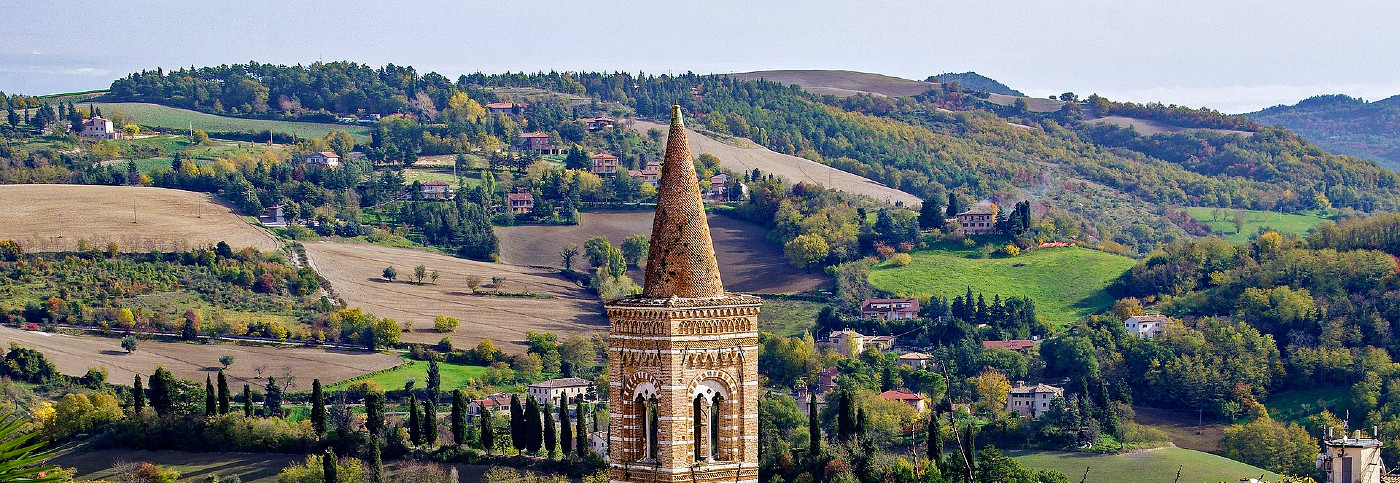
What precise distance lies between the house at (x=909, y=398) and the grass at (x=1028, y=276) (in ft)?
131

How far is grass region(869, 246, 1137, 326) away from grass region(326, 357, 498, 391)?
1892 inches

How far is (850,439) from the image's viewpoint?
10062cm

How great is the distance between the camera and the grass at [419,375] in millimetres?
137875

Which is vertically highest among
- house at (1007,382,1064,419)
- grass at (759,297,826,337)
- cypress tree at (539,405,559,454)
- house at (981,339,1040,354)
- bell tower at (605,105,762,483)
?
bell tower at (605,105,762,483)

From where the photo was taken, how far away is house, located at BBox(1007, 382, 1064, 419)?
13125 centimetres

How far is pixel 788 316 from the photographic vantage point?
17562 cm

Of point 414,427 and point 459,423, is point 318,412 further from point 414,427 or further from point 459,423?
point 459,423

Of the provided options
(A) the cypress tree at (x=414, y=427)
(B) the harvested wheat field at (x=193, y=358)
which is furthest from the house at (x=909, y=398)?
(A) the cypress tree at (x=414, y=427)

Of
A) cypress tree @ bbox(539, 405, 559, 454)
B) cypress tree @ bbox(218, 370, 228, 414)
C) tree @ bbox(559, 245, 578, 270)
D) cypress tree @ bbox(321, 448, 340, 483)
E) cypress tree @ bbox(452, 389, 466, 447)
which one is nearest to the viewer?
cypress tree @ bbox(321, 448, 340, 483)

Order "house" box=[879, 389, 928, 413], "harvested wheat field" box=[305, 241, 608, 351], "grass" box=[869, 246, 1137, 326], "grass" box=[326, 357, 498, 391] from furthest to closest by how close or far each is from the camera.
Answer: "grass" box=[869, 246, 1137, 326] → "harvested wheat field" box=[305, 241, 608, 351] → "grass" box=[326, 357, 498, 391] → "house" box=[879, 389, 928, 413]

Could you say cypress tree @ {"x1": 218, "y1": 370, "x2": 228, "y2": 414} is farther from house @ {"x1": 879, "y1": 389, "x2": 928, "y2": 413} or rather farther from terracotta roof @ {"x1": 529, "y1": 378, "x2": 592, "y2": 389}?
house @ {"x1": 879, "y1": 389, "x2": 928, "y2": 413}

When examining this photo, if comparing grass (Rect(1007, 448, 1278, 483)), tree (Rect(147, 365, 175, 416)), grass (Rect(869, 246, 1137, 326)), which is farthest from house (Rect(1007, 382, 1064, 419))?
tree (Rect(147, 365, 175, 416))

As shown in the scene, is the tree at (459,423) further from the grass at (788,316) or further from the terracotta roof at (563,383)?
the grass at (788,316)

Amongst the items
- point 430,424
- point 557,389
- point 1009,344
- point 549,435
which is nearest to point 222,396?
point 430,424
